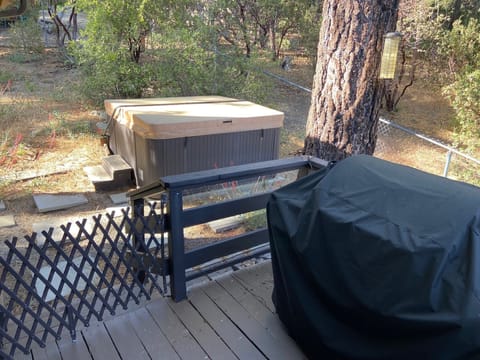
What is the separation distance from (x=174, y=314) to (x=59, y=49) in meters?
12.6

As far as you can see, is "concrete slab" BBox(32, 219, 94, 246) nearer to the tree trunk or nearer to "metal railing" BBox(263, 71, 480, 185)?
the tree trunk

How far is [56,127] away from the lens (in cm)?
709

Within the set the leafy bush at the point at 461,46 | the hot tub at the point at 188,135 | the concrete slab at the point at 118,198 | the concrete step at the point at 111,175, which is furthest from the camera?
the leafy bush at the point at 461,46

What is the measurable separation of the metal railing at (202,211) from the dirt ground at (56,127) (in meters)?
2.62

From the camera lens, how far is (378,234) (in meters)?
1.50

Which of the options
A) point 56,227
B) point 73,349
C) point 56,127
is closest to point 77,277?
point 73,349

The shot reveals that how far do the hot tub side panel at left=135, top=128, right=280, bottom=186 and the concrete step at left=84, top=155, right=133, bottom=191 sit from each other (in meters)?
0.21

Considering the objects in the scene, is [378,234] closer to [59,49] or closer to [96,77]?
[96,77]

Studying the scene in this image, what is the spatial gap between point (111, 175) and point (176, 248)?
3.37 metres

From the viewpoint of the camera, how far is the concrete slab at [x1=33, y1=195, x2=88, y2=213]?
473 centimetres

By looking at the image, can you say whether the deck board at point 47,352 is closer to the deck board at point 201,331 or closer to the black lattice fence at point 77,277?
the black lattice fence at point 77,277

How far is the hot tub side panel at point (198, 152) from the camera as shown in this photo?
484 cm

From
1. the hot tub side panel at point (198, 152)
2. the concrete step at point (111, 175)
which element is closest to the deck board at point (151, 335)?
the hot tub side panel at point (198, 152)

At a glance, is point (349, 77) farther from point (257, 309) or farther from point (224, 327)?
point (224, 327)
